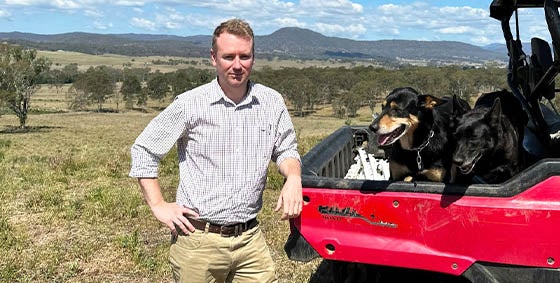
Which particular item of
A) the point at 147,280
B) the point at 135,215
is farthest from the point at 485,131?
the point at 135,215

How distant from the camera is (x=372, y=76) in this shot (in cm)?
11475

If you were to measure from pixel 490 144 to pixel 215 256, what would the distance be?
6.66 feet

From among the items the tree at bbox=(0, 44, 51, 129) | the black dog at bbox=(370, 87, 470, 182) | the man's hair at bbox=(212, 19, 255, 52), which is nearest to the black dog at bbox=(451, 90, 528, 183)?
the black dog at bbox=(370, 87, 470, 182)

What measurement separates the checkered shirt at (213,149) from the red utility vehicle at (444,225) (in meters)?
0.61

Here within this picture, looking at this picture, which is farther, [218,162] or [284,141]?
[284,141]

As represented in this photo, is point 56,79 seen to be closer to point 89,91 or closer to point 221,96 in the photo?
point 89,91

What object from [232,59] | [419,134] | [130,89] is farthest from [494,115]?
[130,89]

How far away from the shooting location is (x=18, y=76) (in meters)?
43.4

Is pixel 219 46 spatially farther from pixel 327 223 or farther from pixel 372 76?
pixel 372 76

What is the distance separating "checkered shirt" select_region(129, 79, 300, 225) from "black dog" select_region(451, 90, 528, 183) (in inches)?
56.3

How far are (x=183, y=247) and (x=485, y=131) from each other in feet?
7.06

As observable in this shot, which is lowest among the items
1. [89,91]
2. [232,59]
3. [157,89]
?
[157,89]

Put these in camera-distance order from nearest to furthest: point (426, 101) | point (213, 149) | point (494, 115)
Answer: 1. point (213, 149)
2. point (494, 115)
3. point (426, 101)

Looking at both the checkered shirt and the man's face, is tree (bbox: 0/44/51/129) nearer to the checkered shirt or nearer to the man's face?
the checkered shirt
